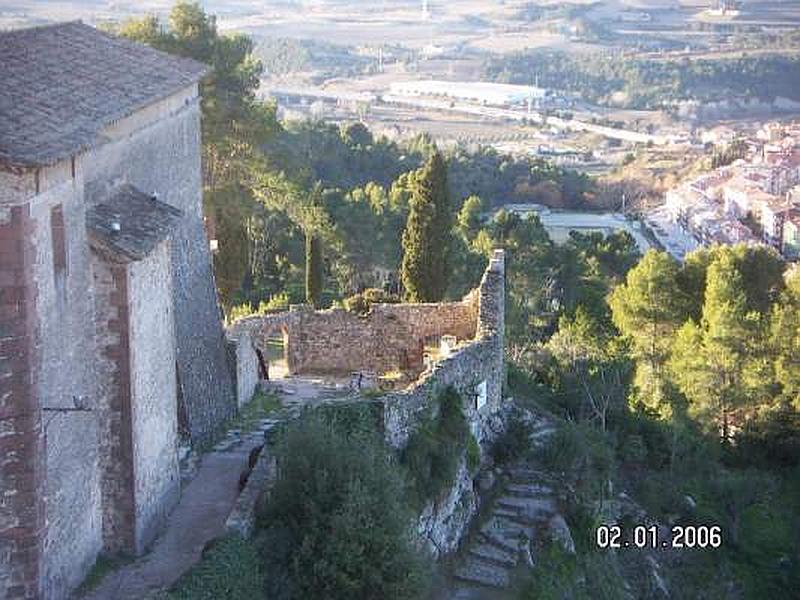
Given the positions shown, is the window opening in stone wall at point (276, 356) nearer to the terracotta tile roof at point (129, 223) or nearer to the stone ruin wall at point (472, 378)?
the stone ruin wall at point (472, 378)

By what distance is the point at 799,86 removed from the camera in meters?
74.6

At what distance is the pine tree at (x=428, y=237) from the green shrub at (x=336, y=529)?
37.0 ft

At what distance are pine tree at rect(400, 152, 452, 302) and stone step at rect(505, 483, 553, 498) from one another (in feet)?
23.7

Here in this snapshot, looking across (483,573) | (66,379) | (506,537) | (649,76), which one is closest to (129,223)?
(66,379)

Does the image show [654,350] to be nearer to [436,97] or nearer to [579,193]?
[579,193]

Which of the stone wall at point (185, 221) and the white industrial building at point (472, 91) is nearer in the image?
the stone wall at point (185, 221)

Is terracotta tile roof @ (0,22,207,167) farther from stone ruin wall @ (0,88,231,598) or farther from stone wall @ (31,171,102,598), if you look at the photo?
stone wall @ (31,171,102,598)

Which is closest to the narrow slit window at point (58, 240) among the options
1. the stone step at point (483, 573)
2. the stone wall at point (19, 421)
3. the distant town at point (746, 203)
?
the stone wall at point (19, 421)

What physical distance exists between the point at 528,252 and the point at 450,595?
19343 mm

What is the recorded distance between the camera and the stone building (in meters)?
8.78

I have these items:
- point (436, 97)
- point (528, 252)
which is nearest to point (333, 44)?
point (436, 97)

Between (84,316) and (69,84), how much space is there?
283cm

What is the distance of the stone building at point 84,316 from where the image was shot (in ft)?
28.8

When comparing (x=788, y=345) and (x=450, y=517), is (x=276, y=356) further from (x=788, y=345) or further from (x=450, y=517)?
(x=788, y=345)
